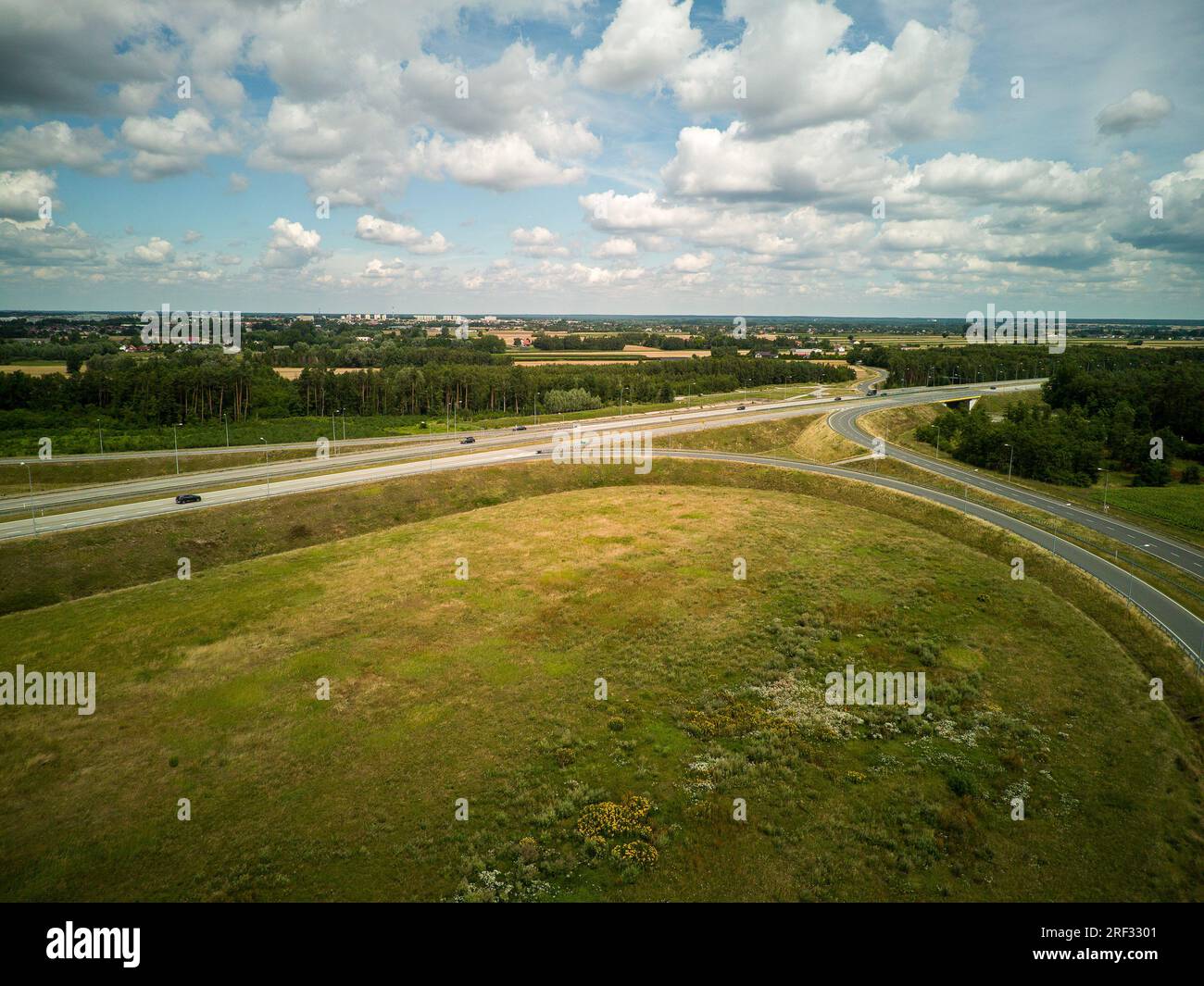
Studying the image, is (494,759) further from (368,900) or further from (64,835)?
(64,835)

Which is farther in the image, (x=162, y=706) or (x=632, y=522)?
(x=632, y=522)

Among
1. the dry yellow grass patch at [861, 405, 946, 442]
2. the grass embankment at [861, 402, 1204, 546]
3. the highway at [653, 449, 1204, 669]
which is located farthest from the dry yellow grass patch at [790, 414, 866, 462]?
the grass embankment at [861, 402, 1204, 546]

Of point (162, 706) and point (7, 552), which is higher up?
point (7, 552)

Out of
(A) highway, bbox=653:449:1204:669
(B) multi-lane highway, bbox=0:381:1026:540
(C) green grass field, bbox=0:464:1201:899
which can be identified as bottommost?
(C) green grass field, bbox=0:464:1201:899

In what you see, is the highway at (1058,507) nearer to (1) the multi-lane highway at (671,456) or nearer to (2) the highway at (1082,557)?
(1) the multi-lane highway at (671,456)

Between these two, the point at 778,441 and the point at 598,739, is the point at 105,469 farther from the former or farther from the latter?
the point at 778,441

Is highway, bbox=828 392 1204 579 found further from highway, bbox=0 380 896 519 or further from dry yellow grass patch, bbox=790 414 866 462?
highway, bbox=0 380 896 519
